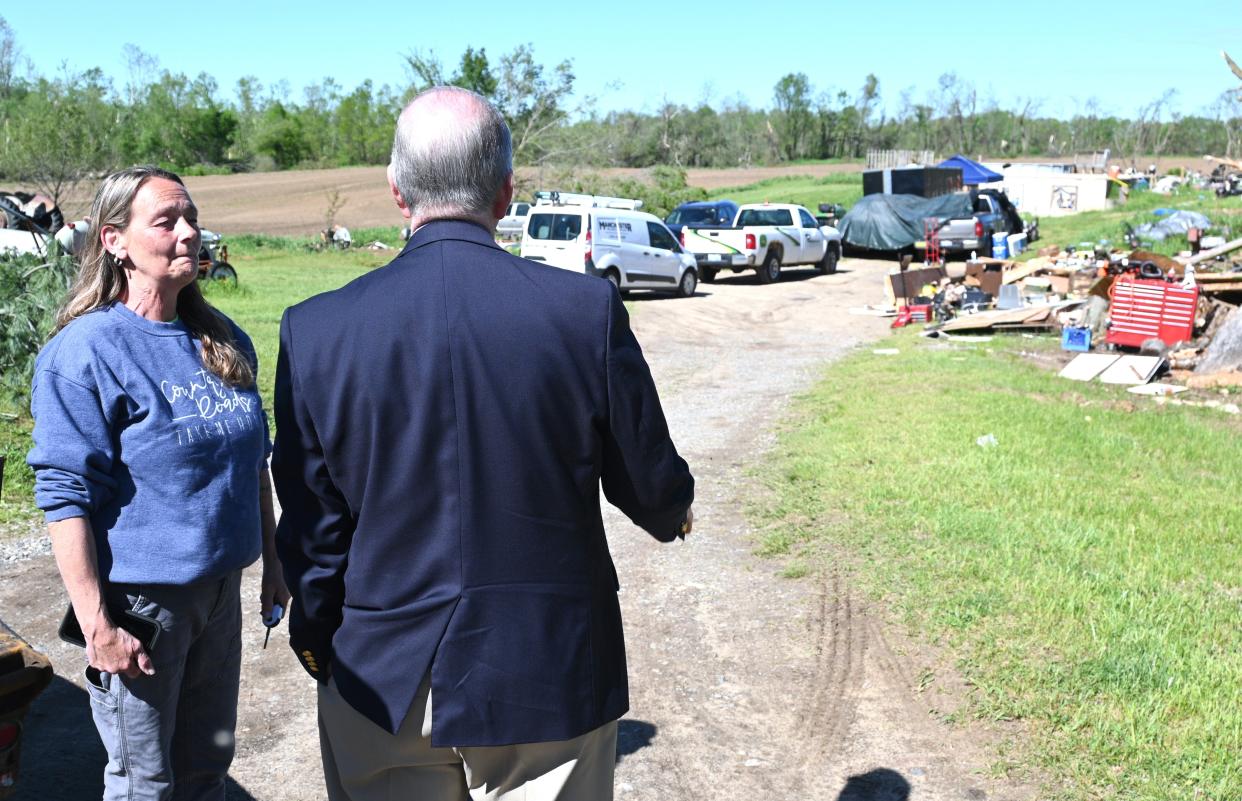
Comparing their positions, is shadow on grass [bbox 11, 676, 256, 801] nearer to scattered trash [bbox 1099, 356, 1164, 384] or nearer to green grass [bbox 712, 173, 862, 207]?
scattered trash [bbox 1099, 356, 1164, 384]

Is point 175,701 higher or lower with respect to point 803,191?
higher

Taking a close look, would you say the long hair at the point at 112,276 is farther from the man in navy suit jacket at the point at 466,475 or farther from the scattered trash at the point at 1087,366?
the scattered trash at the point at 1087,366

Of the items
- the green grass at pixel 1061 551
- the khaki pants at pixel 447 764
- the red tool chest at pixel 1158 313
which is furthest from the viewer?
the red tool chest at pixel 1158 313

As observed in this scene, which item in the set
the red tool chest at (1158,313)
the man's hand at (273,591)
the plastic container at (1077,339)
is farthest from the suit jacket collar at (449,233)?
the plastic container at (1077,339)

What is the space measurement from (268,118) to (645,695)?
341 feet

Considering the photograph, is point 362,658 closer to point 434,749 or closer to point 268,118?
point 434,749

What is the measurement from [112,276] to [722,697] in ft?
9.71

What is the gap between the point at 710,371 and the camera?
13.3 m

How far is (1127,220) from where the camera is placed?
107 feet

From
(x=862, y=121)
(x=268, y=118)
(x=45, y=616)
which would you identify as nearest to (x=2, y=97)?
(x=268, y=118)

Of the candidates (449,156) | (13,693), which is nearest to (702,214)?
(13,693)

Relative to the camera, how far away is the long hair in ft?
9.18

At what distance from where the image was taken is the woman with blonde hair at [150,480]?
8.44 feet

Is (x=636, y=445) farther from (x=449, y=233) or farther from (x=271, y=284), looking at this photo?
(x=271, y=284)
